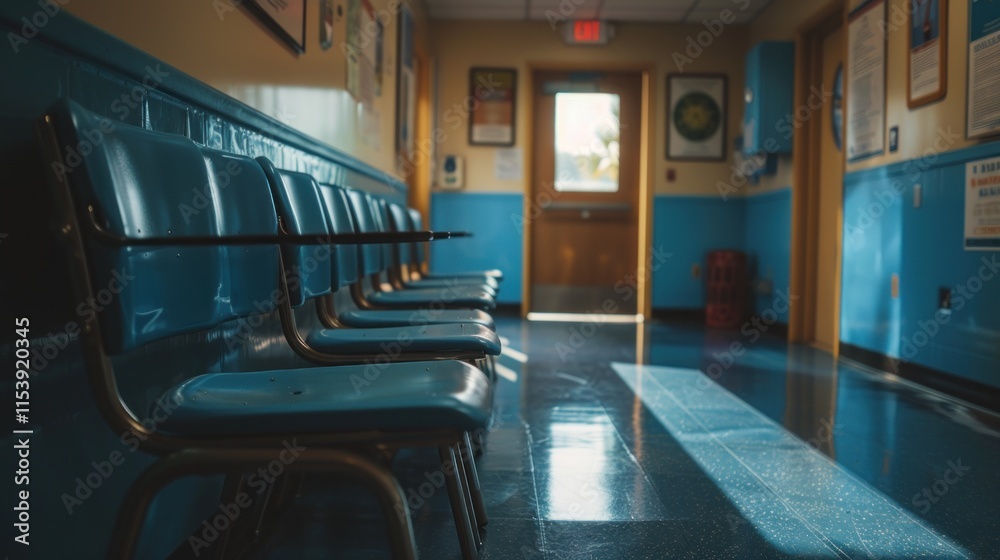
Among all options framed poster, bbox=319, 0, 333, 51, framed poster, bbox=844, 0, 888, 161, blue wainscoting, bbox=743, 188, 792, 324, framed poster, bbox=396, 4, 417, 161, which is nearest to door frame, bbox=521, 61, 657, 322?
blue wainscoting, bbox=743, 188, 792, 324

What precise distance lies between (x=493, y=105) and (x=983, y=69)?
4170 millimetres

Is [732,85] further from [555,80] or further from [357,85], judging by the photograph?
[357,85]

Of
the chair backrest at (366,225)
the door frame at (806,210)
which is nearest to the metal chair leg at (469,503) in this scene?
the chair backrest at (366,225)

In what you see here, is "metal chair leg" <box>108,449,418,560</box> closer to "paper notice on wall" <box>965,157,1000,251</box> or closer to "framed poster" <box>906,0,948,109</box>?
"paper notice on wall" <box>965,157,1000,251</box>

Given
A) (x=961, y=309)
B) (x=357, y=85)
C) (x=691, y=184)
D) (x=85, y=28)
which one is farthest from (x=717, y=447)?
(x=691, y=184)

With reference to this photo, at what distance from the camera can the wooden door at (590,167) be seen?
22.4 ft

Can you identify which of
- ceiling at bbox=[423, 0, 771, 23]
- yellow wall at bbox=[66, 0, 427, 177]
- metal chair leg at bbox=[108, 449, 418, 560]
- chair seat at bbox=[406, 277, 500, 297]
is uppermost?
ceiling at bbox=[423, 0, 771, 23]

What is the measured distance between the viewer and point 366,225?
2.73 m

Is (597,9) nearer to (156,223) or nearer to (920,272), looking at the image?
(920,272)

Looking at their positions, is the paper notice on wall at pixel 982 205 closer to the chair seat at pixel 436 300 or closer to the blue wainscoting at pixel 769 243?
the chair seat at pixel 436 300

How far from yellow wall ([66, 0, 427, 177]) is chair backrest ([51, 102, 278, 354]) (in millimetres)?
318

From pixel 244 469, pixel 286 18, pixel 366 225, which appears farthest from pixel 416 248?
pixel 244 469

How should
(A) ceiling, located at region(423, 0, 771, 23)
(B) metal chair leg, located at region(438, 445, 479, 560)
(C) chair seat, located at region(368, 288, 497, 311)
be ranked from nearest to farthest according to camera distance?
(B) metal chair leg, located at region(438, 445, 479, 560) → (C) chair seat, located at region(368, 288, 497, 311) → (A) ceiling, located at region(423, 0, 771, 23)

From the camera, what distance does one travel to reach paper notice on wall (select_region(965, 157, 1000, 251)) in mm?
2973
